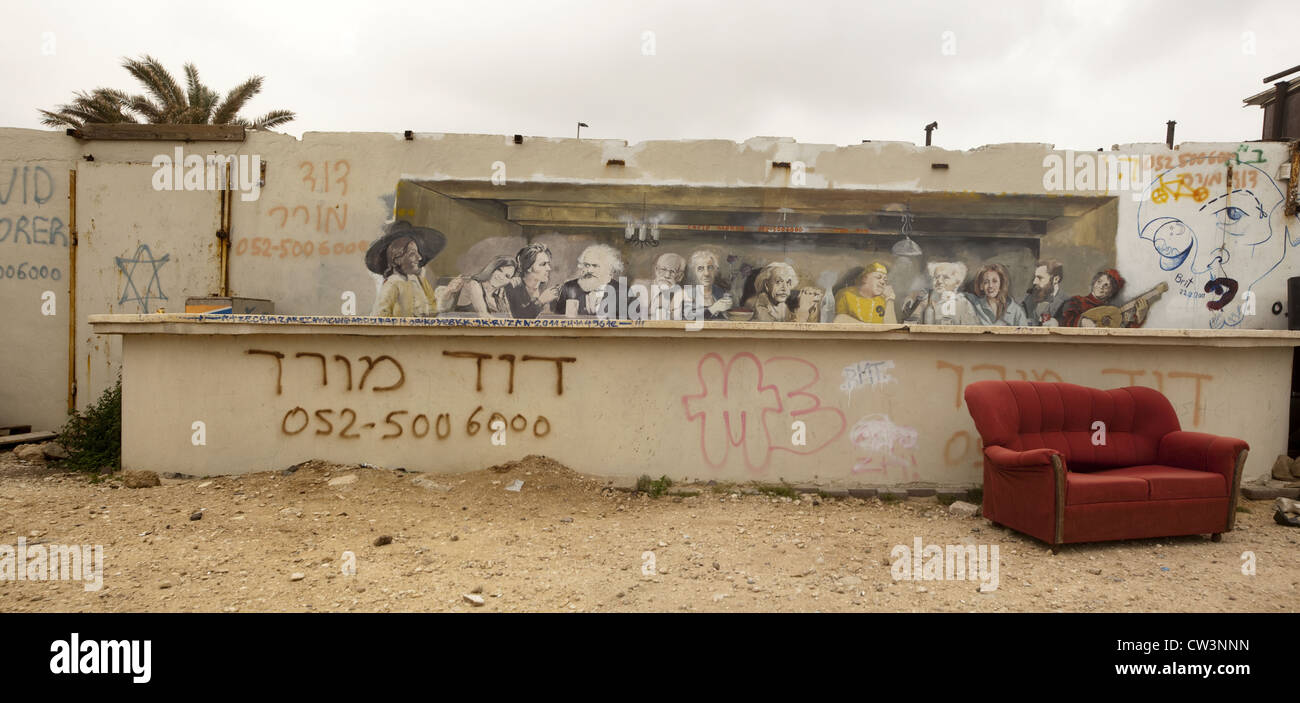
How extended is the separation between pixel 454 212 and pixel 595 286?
2184mm

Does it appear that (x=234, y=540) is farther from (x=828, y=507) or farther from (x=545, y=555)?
(x=828, y=507)

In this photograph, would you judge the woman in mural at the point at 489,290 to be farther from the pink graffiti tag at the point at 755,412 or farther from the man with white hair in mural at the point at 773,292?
the pink graffiti tag at the point at 755,412

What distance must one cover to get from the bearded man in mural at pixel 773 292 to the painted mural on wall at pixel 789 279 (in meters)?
0.01

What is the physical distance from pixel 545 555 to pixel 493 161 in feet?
21.2

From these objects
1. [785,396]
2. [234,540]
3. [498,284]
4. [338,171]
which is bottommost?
[234,540]

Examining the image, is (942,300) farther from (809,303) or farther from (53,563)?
(53,563)

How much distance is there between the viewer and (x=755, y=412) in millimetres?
5602

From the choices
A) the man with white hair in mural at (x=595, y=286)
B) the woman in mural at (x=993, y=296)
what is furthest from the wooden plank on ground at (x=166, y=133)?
the woman in mural at (x=993, y=296)

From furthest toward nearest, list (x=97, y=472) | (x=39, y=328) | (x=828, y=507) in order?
(x=39, y=328) < (x=97, y=472) < (x=828, y=507)

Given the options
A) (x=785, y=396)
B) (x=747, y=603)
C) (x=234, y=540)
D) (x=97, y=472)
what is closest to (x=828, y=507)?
(x=785, y=396)

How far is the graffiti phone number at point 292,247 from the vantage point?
28.7ft

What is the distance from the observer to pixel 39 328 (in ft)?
27.9

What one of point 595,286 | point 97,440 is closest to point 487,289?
point 595,286

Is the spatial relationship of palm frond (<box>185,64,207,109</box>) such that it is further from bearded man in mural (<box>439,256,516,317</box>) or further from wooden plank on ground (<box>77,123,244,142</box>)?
bearded man in mural (<box>439,256,516,317</box>)
